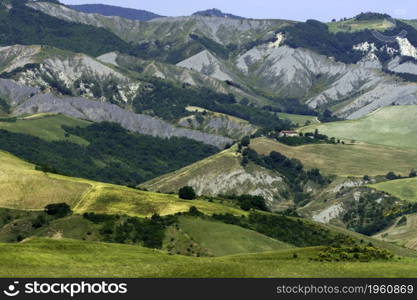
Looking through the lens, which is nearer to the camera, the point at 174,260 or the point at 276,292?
the point at 276,292

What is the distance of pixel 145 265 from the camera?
109 metres

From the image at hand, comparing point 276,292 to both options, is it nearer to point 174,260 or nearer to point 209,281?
point 209,281

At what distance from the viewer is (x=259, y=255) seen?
133m

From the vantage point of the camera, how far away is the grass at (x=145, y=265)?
10142cm

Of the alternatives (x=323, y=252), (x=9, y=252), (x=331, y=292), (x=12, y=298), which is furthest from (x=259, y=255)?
(x=12, y=298)

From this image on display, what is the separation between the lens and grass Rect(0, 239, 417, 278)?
101419 millimetres

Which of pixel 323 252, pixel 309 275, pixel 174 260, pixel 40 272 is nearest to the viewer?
pixel 40 272

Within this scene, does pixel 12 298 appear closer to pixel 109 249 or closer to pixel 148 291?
pixel 148 291

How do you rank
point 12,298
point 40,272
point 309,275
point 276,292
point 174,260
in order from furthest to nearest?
point 174,260 → point 309,275 → point 40,272 → point 276,292 → point 12,298

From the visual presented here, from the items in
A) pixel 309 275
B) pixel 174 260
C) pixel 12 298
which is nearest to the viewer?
pixel 12 298

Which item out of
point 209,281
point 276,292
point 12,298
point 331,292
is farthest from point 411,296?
point 12,298

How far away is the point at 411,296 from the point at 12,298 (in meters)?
39.2

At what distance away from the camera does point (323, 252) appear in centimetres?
13088

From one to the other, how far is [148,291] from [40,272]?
823 inches
